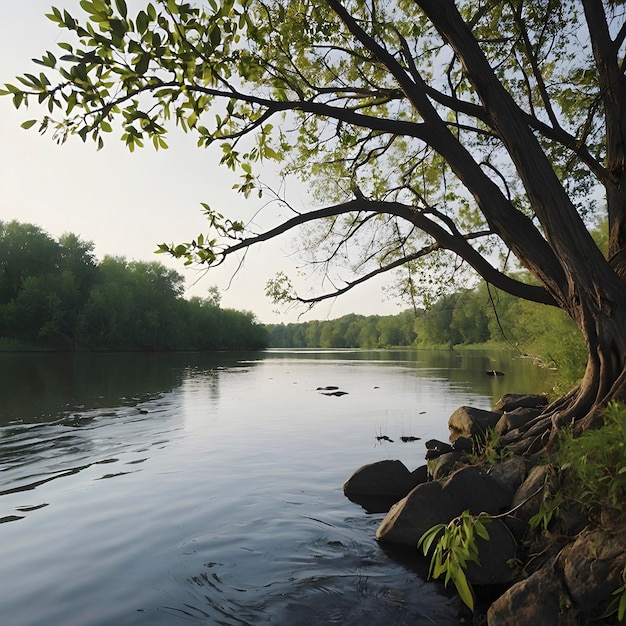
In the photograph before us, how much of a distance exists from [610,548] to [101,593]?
5388 millimetres

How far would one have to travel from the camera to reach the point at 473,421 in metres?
13.3

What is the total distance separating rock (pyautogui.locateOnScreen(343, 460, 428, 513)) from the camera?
397 inches

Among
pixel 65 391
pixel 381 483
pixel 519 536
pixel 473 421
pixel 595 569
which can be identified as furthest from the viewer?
pixel 65 391

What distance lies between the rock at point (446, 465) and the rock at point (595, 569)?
454cm

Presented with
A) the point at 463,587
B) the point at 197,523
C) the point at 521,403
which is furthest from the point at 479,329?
the point at 463,587

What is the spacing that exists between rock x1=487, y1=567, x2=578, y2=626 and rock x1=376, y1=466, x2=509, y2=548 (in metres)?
2.06

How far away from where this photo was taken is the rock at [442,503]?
7180 mm

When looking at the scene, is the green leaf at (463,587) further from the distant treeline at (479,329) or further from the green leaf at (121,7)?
the distant treeline at (479,329)

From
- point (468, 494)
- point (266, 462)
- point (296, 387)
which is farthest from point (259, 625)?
point (296, 387)

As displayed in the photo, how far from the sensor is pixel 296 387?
3209cm

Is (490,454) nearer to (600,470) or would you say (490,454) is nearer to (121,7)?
(600,470)

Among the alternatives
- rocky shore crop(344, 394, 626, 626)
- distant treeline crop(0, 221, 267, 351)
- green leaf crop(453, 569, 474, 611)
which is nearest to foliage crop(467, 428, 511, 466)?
rocky shore crop(344, 394, 626, 626)

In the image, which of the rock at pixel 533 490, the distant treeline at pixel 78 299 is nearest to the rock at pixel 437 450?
the rock at pixel 533 490

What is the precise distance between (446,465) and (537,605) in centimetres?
505
